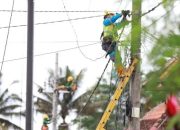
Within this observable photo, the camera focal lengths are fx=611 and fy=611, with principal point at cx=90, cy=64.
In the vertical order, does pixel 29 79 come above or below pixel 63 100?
below

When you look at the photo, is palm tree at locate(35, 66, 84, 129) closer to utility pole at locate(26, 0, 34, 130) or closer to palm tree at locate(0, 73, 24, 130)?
palm tree at locate(0, 73, 24, 130)

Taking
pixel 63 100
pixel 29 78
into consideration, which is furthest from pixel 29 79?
pixel 63 100

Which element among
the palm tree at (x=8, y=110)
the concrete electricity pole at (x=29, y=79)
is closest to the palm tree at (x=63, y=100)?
the palm tree at (x=8, y=110)

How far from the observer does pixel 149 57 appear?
3.66 meters

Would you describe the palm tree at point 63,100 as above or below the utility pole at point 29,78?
above

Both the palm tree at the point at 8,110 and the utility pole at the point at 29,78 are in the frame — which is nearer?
the utility pole at the point at 29,78

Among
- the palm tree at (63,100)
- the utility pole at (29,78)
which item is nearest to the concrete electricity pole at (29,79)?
the utility pole at (29,78)

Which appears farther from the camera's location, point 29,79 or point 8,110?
point 8,110

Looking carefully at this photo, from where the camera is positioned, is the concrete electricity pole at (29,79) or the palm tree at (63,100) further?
the palm tree at (63,100)

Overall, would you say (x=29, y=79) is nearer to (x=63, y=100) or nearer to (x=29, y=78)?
(x=29, y=78)

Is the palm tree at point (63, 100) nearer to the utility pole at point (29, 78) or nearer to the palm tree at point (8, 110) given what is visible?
the palm tree at point (8, 110)

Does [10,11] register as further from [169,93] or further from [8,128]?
[8,128]

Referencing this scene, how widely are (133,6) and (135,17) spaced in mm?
288

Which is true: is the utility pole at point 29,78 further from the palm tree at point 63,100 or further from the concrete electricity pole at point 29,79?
the palm tree at point 63,100
